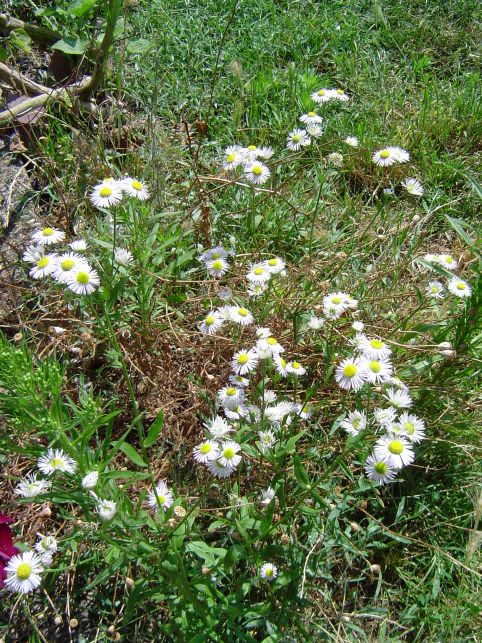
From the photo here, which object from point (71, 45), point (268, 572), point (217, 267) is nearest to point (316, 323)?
point (217, 267)

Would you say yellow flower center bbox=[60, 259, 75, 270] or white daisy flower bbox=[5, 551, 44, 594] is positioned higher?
yellow flower center bbox=[60, 259, 75, 270]

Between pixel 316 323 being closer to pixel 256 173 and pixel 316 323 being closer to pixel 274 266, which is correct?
pixel 274 266

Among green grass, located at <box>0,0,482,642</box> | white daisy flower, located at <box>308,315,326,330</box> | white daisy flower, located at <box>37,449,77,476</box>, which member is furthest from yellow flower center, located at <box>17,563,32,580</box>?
white daisy flower, located at <box>308,315,326,330</box>

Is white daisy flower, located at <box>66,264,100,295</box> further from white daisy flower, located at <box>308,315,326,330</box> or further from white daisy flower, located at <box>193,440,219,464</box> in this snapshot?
white daisy flower, located at <box>308,315,326,330</box>

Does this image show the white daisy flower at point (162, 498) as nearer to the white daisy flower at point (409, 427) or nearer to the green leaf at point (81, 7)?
the white daisy flower at point (409, 427)

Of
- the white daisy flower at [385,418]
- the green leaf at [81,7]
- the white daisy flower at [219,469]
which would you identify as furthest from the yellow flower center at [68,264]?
the green leaf at [81,7]

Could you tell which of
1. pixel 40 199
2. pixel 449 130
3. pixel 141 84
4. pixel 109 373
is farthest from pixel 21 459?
pixel 449 130

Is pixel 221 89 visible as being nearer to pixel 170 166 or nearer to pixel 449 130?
pixel 170 166
